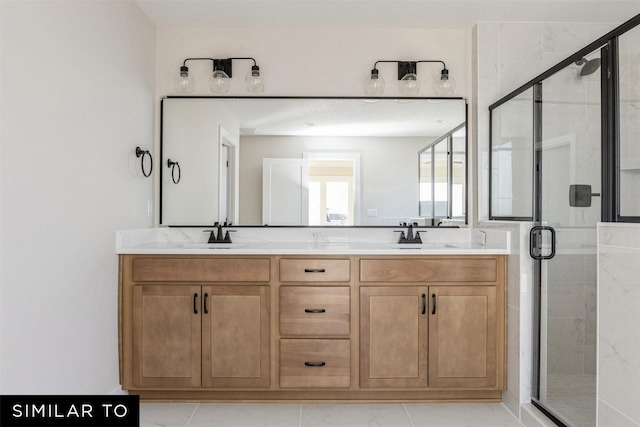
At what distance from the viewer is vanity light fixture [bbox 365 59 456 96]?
2906 mm

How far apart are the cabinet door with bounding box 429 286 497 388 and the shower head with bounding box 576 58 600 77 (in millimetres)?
1250

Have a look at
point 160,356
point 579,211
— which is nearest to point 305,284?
point 160,356

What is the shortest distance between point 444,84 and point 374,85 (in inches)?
18.6

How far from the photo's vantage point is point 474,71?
2.97 meters

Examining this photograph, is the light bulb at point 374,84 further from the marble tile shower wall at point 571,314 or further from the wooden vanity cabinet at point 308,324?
the marble tile shower wall at point 571,314

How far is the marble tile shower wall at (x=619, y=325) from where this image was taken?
1.53 m

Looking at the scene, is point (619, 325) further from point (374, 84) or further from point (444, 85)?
point (374, 84)

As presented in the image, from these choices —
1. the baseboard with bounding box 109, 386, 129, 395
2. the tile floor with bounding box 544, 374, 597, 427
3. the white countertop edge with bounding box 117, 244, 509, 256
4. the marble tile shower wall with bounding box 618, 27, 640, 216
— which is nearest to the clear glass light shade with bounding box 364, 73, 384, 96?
the white countertop edge with bounding box 117, 244, 509, 256

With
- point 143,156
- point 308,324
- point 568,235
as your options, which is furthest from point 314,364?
point 143,156

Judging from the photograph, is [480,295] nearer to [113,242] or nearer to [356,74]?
[356,74]

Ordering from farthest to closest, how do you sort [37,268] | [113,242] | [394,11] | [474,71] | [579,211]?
[474,71] < [394,11] < [113,242] < [579,211] < [37,268]

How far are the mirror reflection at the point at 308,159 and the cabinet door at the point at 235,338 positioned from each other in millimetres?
693

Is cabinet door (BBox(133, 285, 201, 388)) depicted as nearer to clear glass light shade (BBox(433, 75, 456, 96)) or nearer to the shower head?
clear glass light shade (BBox(433, 75, 456, 96))

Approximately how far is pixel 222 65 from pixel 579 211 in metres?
2.32
